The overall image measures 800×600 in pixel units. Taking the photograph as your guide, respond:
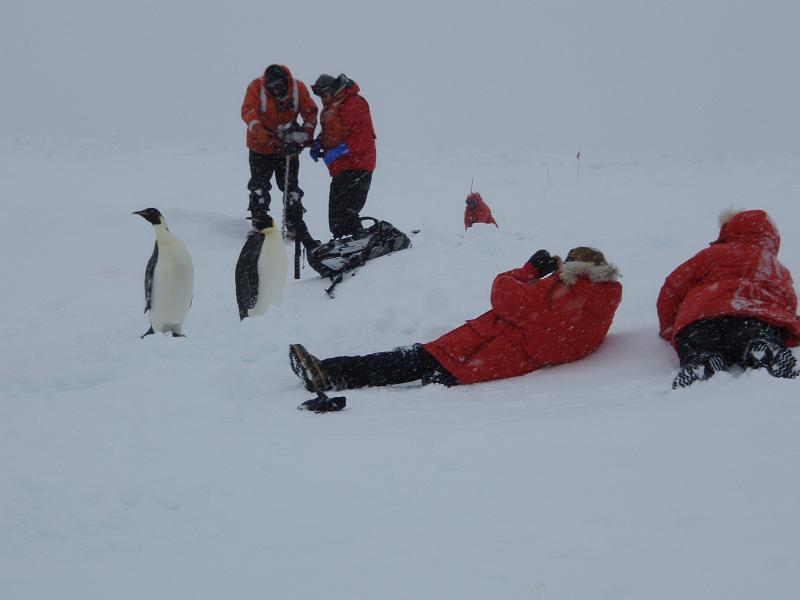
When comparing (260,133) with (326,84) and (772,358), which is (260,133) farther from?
(772,358)

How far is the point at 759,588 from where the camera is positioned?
1.38 m

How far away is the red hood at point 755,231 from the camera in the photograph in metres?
3.52

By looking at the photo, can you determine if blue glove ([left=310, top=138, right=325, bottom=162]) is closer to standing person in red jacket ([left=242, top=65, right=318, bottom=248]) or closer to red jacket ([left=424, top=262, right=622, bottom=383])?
standing person in red jacket ([left=242, top=65, right=318, bottom=248])

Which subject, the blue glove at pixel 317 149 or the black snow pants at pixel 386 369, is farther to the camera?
the blue glove at pixel 317 149

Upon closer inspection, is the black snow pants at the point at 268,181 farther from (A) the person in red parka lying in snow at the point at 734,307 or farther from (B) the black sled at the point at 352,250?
(A) the person in red parka lying in snow at the point at 734,307

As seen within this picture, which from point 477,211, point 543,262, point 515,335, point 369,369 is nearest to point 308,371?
point 369,369

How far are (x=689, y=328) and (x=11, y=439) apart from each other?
2.81 meters

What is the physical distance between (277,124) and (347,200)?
2.96 feet

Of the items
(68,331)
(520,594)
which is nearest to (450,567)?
(520,594)

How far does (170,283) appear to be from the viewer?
15.5 feet

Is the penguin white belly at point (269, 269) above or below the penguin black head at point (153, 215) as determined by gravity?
below

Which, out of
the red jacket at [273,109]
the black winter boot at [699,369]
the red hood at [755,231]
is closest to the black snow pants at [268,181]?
the red jacket at [273,109]

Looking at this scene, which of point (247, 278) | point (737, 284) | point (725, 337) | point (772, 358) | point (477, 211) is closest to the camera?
point (772, 358)

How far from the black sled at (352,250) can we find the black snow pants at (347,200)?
462 mm
